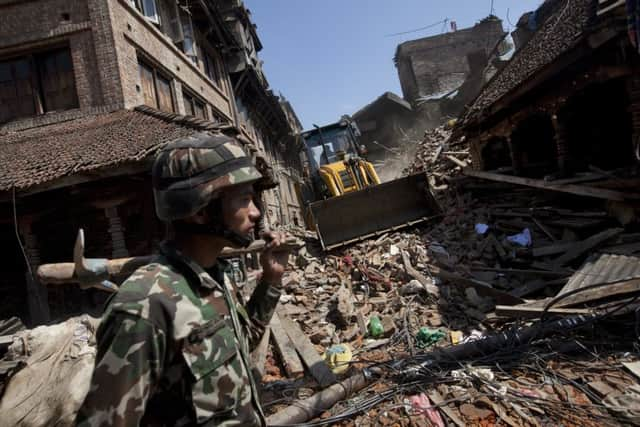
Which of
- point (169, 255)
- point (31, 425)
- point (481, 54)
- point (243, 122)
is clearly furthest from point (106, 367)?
point (481, 54)

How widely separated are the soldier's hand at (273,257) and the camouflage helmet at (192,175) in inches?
17.5

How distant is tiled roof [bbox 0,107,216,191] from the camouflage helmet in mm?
4955

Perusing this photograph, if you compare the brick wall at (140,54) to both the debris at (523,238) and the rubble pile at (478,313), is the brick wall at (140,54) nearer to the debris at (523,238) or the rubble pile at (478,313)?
the rubble pile at (478,313)

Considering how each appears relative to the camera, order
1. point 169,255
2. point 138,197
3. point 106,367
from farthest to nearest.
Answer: point 138,197 < point 169,255 < point 106,367

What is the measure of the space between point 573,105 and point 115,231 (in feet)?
36.9

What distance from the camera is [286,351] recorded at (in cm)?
492

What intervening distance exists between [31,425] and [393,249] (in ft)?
23.5

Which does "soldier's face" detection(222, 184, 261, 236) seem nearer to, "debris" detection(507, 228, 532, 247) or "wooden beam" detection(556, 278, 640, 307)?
"wooden beam" detection(556, 278, 640, 307)

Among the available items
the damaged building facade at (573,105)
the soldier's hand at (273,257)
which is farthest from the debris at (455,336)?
the damaged building facade at (573,105)

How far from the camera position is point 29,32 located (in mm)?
8867

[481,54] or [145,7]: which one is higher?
[481,54]

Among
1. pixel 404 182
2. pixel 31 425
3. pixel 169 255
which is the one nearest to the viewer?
pixel 169 255

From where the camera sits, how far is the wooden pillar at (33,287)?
667cm

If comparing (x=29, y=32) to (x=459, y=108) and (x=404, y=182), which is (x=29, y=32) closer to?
(x=404, y=182)
